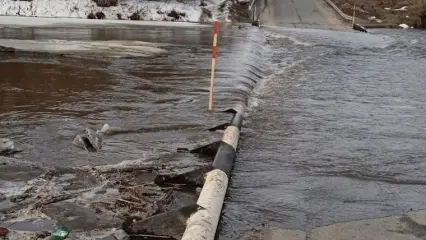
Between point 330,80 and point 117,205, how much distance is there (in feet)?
36.4

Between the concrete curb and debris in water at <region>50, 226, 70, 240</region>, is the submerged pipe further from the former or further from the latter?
debris in water at <region>50, 226, 70, 240</region>

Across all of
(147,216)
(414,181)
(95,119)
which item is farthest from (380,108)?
A: (147,216)

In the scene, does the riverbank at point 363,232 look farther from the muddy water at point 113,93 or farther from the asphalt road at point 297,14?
the asphalt road at point 297,14

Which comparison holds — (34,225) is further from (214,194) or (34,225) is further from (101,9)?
(101,9)

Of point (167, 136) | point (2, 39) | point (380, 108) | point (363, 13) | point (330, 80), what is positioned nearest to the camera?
point (167, 136)

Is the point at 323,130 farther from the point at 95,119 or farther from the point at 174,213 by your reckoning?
the point at 174,213

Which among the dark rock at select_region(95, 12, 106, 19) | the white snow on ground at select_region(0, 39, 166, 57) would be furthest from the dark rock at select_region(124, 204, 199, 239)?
the dark rock at select_region(95, 12, 106, 19)

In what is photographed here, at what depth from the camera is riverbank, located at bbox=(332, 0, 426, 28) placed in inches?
1606

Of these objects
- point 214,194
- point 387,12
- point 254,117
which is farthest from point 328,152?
point 387,12

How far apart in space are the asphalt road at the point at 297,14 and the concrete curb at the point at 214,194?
30.2m

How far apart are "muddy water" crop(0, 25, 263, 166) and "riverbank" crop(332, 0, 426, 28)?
78.6 feet

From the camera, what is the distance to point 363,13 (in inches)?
1794

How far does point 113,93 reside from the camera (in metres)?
11.3

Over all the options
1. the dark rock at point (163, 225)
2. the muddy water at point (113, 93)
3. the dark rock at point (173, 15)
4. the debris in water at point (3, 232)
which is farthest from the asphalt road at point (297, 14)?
the debris in water at point (3, 232)
